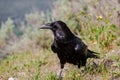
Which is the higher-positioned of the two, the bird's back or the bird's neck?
the bird's neck

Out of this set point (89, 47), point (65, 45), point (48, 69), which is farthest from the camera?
point (89, 47)

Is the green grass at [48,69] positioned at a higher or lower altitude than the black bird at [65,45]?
lower

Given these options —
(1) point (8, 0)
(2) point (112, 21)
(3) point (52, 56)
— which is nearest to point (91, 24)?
(2) point (112, 21)

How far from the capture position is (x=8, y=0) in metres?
23.8

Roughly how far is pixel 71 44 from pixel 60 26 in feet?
0.81

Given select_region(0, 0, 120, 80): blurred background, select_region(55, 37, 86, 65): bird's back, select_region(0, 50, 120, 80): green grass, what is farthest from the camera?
select_region(0, 0, 120, 80): blurred background

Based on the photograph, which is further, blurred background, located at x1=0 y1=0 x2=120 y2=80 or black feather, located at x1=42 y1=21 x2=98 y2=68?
blurred background, located at x1=0 y1=0 x2=120 y2=80

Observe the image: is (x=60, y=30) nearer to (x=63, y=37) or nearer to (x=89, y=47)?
(x=63, y=37)

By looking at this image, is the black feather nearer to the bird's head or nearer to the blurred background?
the bird's head

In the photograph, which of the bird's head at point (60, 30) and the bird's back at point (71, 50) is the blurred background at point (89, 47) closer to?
the bird's back at point (71, 50)

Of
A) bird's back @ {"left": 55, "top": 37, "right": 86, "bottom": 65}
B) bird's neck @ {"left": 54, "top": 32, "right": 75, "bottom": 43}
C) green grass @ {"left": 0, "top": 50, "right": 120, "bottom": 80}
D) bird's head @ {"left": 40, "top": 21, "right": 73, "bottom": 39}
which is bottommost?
green grass @ {"left": 0, "top": 50, "right": 120, "bottom": 80}

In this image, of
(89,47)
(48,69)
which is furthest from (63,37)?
(89,47)

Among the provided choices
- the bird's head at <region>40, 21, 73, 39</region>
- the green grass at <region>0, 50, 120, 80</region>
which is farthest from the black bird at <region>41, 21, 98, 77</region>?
the green grass at <region>0, 50, 120, 80</region>

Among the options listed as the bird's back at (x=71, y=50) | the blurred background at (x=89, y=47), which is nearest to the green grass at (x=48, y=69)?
the blurred background at (x=89, y=47)
